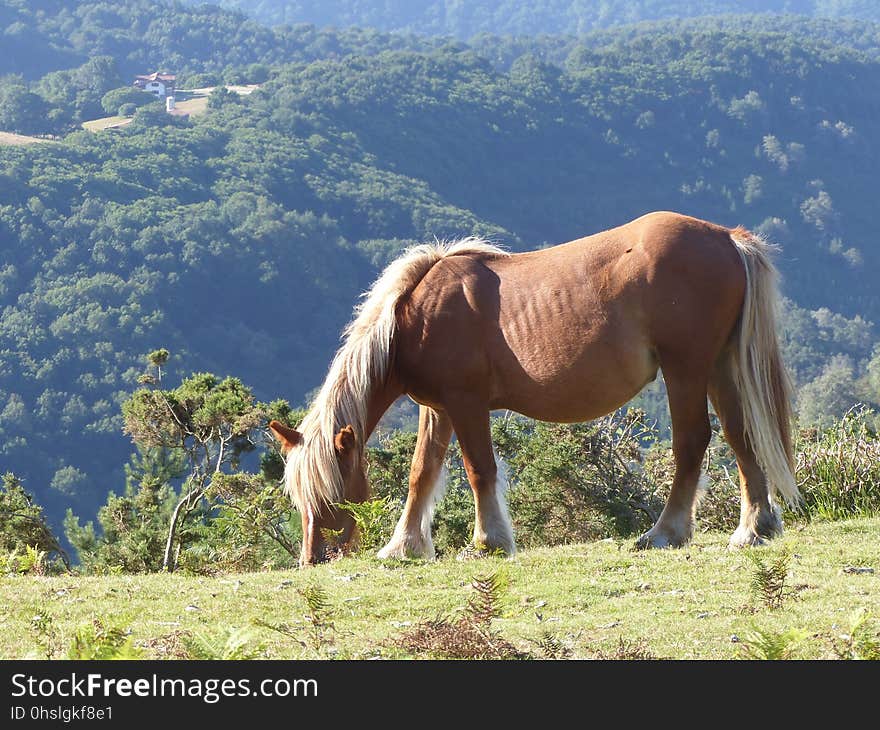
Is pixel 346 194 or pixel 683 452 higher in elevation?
pixel 683 452

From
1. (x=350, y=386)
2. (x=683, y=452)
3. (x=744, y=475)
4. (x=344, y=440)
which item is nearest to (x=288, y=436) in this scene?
(x=344, y=440)

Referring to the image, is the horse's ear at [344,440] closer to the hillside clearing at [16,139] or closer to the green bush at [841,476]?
the green bush at [841,476]

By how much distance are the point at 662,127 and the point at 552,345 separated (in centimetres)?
17130

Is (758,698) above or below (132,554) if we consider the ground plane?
above

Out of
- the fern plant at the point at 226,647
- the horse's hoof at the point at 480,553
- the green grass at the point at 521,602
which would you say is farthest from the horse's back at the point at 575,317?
the fern plant at the point at 226,647

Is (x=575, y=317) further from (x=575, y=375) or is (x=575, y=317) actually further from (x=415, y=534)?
(x=415, y=534)

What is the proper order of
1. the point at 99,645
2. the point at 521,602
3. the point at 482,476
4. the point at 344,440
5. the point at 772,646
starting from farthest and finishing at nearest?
the point at 482,476, the point at 344,440, the point at 521,602, the point at 99,645, the point at 772,646

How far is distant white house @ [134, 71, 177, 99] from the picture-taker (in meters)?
175

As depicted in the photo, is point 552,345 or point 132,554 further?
point 132,554

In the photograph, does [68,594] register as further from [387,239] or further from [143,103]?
[143,103]

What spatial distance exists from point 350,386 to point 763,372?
2641mm

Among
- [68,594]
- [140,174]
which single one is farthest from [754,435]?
[140,174]

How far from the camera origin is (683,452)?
7.49 meters

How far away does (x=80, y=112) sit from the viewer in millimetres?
153875
